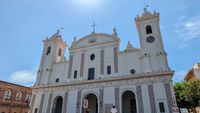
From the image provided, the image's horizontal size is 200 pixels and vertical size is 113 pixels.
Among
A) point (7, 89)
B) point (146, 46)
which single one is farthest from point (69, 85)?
point (7, 89)

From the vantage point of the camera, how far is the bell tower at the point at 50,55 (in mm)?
28375

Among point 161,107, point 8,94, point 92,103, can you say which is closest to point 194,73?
point 161,107

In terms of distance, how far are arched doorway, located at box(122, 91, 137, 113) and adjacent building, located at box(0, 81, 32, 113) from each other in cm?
1904

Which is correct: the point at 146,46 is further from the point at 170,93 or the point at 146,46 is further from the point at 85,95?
the point at 85,95

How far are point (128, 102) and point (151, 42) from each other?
9451 millimetres

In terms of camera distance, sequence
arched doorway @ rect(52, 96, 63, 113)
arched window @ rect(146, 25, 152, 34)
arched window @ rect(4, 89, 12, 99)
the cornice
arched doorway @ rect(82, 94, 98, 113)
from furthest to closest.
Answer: arched window @ rect(4, 89, 12, 99) → arched window @ rect(146, 25, 152, 34) → arched doorway @ rect(52, 96, 63, 113) → arched doorway @ rect(82, 94, 98, 113) → the cornice

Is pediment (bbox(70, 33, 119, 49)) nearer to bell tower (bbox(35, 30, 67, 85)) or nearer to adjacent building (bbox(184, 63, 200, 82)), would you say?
bell tower (bbox(35, 30, 67, 85))

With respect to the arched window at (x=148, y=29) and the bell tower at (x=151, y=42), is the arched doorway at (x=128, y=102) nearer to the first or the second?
the bell tower at (x=151, y=42)

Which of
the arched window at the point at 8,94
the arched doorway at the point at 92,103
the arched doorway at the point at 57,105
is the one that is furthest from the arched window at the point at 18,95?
the arched doorway at the point at 92,103

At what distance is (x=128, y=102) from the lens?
2339 centimetres

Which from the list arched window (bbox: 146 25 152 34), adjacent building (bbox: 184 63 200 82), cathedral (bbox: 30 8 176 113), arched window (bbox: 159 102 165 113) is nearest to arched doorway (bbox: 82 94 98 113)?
cathedral (bbox: 30 8 176 113)

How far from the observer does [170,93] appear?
19.5 meters

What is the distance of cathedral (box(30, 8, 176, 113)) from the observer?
2061 cm

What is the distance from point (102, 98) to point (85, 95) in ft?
8.86
